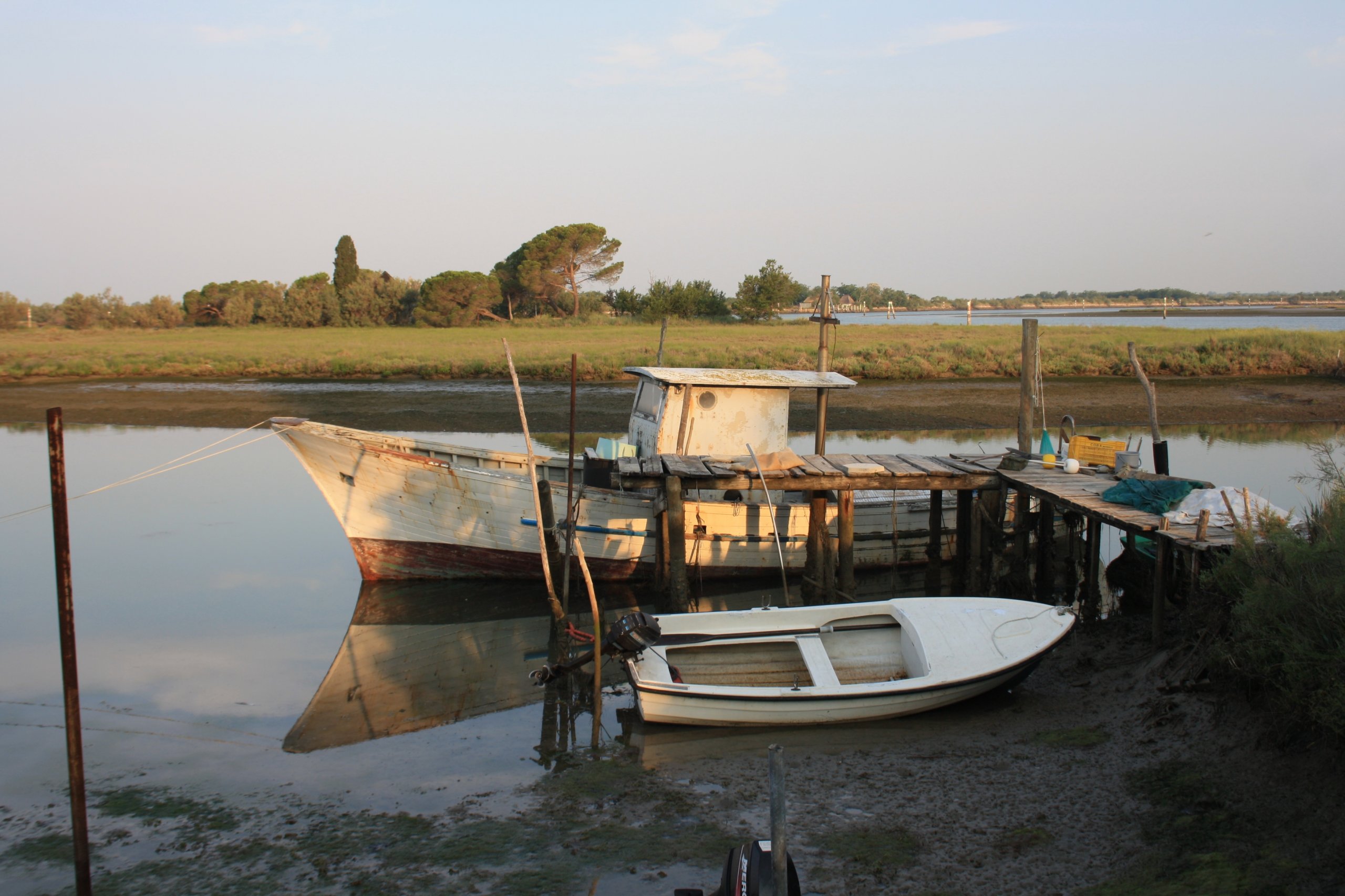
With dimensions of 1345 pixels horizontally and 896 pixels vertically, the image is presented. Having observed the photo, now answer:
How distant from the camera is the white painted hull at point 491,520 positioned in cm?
1180

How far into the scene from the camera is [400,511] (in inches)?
475

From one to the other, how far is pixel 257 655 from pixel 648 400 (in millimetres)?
5862

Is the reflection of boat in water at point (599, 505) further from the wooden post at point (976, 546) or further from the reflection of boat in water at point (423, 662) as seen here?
the wooden post at point (976, 546)

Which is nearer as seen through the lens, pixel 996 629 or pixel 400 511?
pixel 996 629

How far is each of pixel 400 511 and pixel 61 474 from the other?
7.44m

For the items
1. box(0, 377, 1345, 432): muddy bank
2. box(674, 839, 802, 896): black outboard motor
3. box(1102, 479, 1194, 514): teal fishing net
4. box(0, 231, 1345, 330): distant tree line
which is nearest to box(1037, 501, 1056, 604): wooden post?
box(1102, 479, 1194, 514): teal fishing net

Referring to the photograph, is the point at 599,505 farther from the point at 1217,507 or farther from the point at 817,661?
the point at 1217,507

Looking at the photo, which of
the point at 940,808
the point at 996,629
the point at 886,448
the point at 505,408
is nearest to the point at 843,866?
the point at 940,808

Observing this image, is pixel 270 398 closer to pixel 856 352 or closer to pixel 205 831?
pixel 856 352

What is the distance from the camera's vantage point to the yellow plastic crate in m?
11.8

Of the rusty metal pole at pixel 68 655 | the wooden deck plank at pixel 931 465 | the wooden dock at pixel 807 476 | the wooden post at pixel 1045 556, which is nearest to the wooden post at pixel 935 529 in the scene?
the wooden deck plank at pixel 931 465

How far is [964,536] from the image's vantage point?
40.4 ft

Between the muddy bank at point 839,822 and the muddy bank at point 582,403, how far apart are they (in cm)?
1800

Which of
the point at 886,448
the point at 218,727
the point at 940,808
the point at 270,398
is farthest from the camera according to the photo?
the point at 270,398
